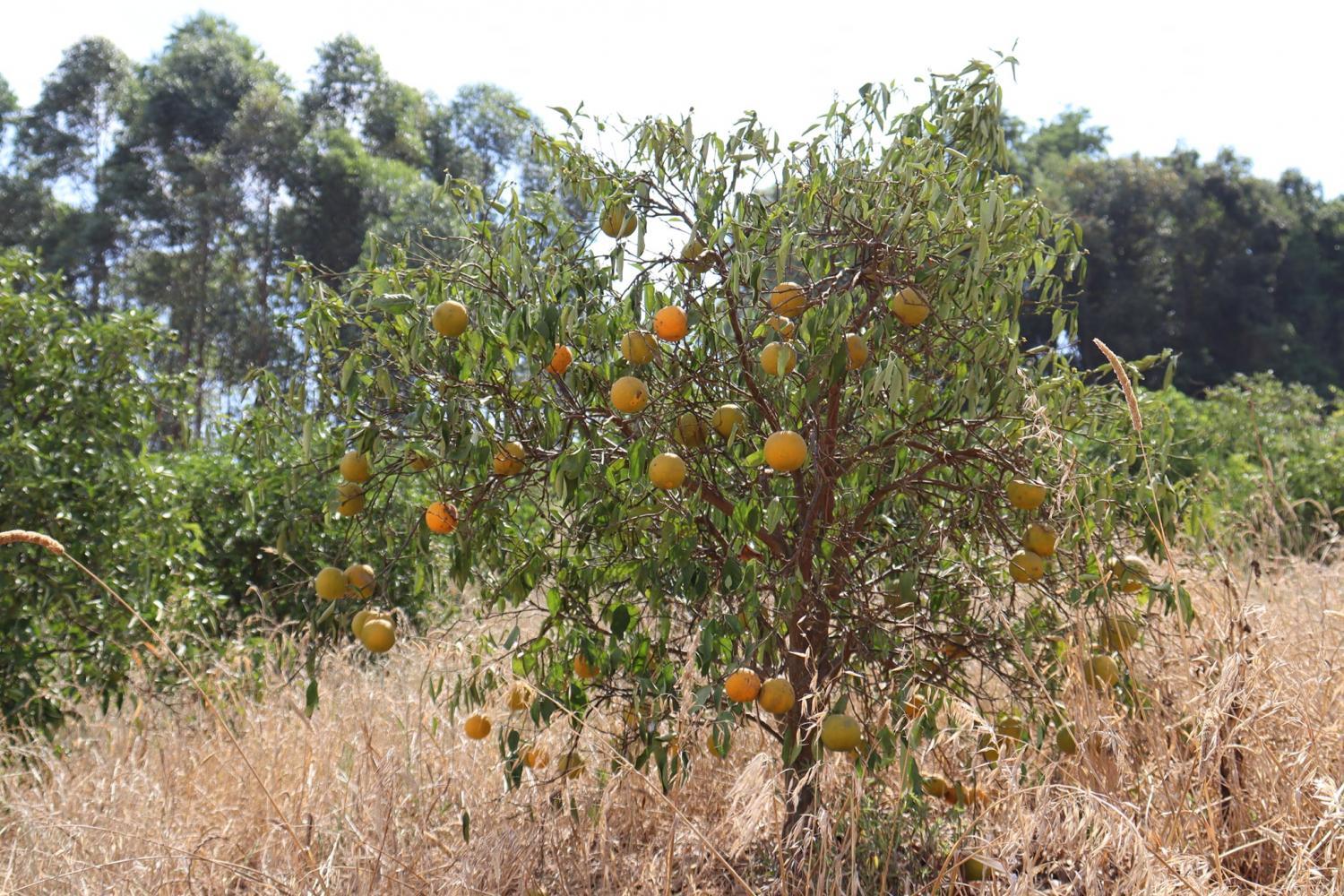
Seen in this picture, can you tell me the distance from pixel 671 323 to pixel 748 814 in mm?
932

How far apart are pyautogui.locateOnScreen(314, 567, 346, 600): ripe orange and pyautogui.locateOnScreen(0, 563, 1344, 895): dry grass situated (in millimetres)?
510

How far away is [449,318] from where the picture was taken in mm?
2156

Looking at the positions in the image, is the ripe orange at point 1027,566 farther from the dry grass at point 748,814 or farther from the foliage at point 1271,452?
the foliage at point 1271,452

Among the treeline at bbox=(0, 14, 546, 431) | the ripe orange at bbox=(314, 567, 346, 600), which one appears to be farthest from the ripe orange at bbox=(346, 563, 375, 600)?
the treeline at bbox=(0, 14, 546, 431)

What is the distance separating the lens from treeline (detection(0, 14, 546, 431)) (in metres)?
20.0

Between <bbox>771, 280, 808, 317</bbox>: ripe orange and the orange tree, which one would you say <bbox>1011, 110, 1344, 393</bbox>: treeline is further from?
<bbox>771, 280, 808, 317</bbox>: ripe orange

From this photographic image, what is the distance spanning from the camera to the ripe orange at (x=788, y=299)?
7.09 feet

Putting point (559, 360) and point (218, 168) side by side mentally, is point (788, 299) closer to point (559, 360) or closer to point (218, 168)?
point (559, 360)

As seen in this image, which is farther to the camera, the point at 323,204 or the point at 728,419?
the point at 323,204

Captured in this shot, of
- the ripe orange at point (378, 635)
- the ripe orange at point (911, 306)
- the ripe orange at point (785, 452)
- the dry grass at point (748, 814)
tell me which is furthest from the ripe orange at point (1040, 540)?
the ripe orange at point (378, 635)

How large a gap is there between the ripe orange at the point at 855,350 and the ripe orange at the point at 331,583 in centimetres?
117

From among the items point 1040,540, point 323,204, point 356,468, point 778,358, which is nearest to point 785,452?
point 778,358

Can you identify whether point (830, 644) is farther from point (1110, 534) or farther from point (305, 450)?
point (305, 450)

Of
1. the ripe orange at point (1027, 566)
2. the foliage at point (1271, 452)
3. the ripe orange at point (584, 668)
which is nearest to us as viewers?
the ripe orange at point (1027, 566)
